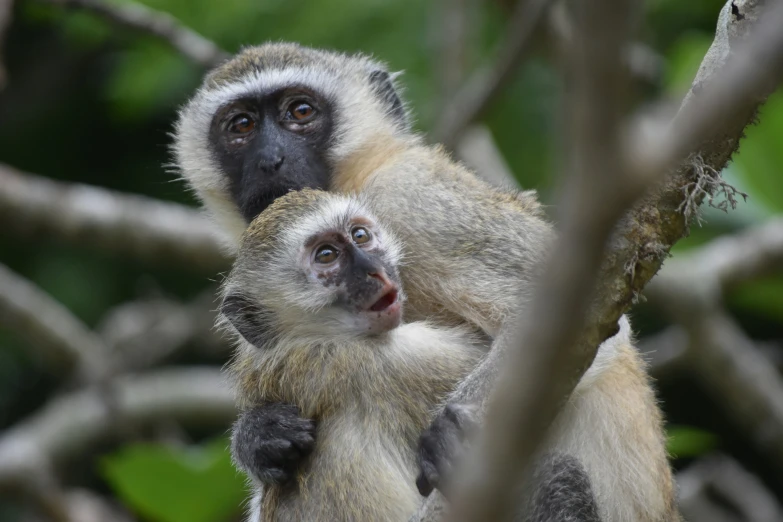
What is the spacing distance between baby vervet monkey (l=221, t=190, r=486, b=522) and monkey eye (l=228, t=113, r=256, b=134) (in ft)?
3.34

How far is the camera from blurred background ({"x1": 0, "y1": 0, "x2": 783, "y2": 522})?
6418 mm

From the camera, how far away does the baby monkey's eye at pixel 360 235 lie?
3.66 metres

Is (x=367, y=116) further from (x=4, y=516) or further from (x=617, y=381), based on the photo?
(x=4, y=516)

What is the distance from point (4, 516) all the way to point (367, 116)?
5.59m

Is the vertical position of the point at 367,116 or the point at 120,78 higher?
the point at 120,78

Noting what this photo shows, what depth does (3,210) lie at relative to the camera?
6.81 metres

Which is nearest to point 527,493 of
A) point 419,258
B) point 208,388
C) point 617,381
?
point 617,381

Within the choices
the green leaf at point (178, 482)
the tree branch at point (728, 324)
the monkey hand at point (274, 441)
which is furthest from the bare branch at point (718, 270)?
the monkey hand at point (274, 441)

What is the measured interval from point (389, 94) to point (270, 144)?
952mm

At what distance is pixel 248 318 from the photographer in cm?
382

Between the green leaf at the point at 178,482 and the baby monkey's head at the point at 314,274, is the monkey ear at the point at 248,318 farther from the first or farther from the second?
the green leaf at the point at 178,482

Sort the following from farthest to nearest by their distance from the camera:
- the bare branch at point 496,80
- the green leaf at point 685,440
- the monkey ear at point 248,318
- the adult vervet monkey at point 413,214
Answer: the bare branch at point 496,80 < the green leaf at point 685,440 < the monkey ear at point 248,318 < the adult vervet monkey at point 413,214

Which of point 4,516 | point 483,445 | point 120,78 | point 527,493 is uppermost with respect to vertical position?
point 120,78

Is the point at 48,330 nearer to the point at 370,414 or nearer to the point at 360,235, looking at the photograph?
the point at 360,235
